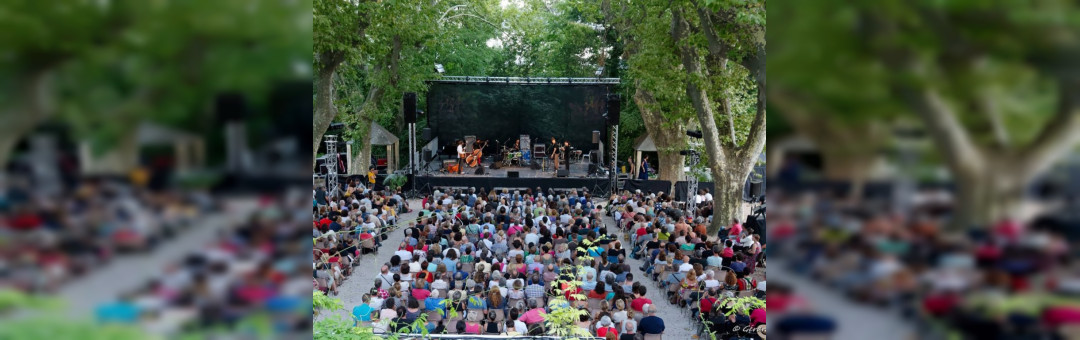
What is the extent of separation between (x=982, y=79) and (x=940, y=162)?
0.13 meters

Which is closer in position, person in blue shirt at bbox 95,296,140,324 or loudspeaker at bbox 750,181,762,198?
person in blue shirt at bbox 95,296,140,324

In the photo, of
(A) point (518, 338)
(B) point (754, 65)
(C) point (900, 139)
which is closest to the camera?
(C) point (900, 139)

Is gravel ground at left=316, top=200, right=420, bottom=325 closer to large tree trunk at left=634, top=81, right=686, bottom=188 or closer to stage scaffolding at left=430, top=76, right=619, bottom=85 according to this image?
large tree trunk at left=634, top=81, right=686, bottom=188

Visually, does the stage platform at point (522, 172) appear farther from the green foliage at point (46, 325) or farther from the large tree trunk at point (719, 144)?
the green foliage at point (46, 325)

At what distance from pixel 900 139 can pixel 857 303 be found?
29cm

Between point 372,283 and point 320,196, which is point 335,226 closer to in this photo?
point 372,283

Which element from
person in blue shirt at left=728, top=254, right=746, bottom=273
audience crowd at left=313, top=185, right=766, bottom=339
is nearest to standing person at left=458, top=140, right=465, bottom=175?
audience crowd at left=313, top=185, right=766, bottom=339

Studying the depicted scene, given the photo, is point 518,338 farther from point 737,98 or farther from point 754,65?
point 737,98

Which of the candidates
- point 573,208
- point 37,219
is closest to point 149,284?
point 37,219

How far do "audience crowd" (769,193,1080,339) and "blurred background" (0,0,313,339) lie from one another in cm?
97

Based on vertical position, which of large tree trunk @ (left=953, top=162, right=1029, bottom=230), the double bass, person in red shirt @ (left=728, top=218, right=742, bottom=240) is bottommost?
person in red shirt @ (left=728, top=218, right=742, bottom=240)

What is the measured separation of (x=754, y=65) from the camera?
12.0 m

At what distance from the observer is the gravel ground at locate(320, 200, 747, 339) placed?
10.8 m

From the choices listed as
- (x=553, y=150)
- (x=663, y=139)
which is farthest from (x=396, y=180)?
(x=663, y=139)
